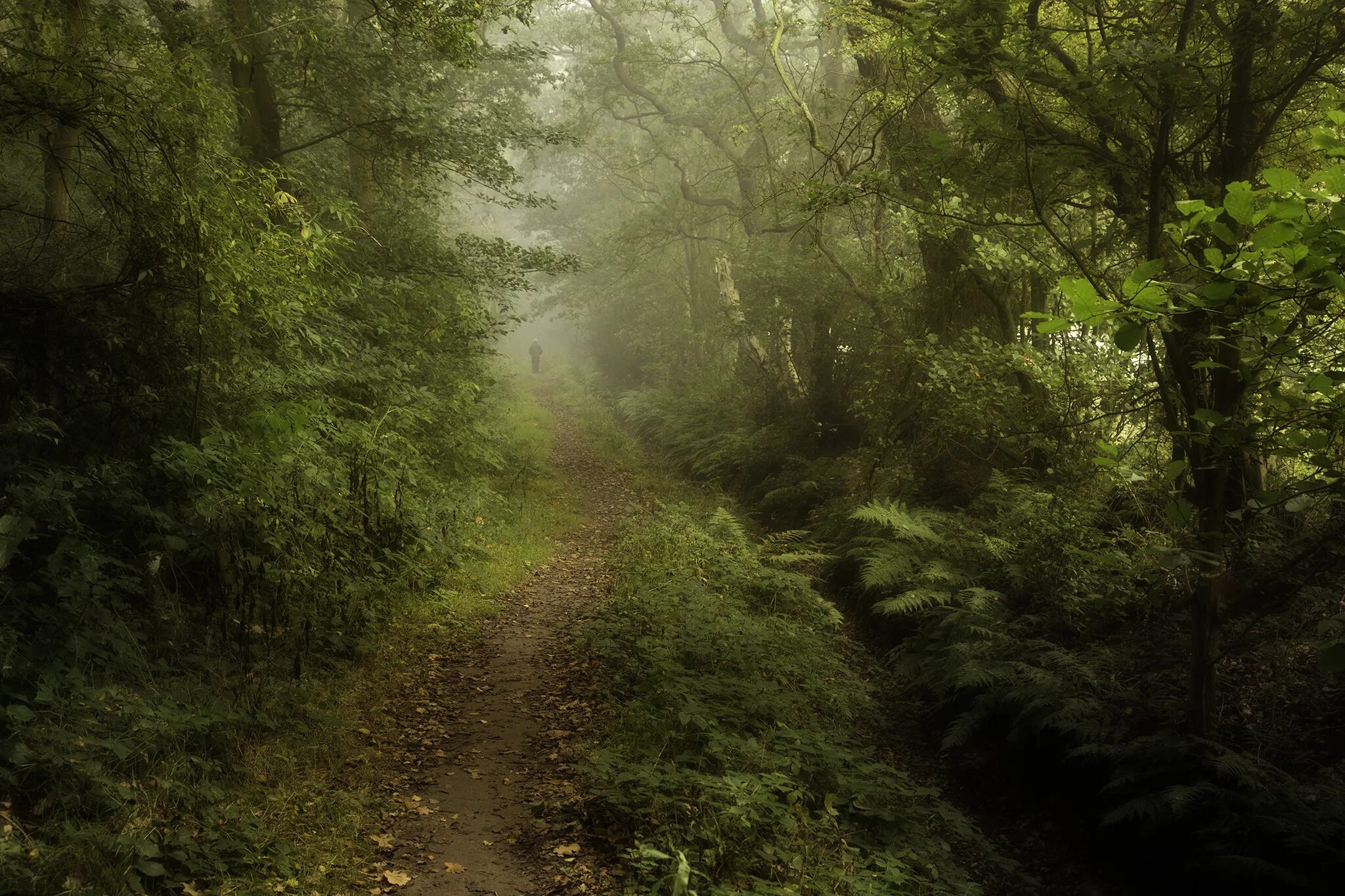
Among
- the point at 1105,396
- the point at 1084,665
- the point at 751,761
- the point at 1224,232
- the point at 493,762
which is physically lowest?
the point at 493,762

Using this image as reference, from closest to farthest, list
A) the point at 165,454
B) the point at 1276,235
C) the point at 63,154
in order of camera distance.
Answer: the point at 1276,235, the point at 165,454, the point at 63,154

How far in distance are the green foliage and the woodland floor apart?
306 millimetres

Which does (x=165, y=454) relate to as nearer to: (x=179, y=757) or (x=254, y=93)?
(x=179, y=757)

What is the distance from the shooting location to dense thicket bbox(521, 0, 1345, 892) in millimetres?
3703

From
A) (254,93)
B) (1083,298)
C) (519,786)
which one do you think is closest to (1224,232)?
(1083,298)

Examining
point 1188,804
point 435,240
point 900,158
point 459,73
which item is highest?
point 459,73

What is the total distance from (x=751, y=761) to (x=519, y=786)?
5.31 ft

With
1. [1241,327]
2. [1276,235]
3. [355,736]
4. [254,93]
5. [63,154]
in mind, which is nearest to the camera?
[1276,235]

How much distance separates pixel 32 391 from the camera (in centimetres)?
505

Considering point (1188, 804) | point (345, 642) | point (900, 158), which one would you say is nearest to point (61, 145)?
point (345, 642)

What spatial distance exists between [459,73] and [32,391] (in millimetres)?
15384

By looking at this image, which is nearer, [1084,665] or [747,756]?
[747,756]

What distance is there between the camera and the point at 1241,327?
134 inches

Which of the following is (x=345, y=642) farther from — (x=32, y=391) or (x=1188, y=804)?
(x=1188, y=804)
